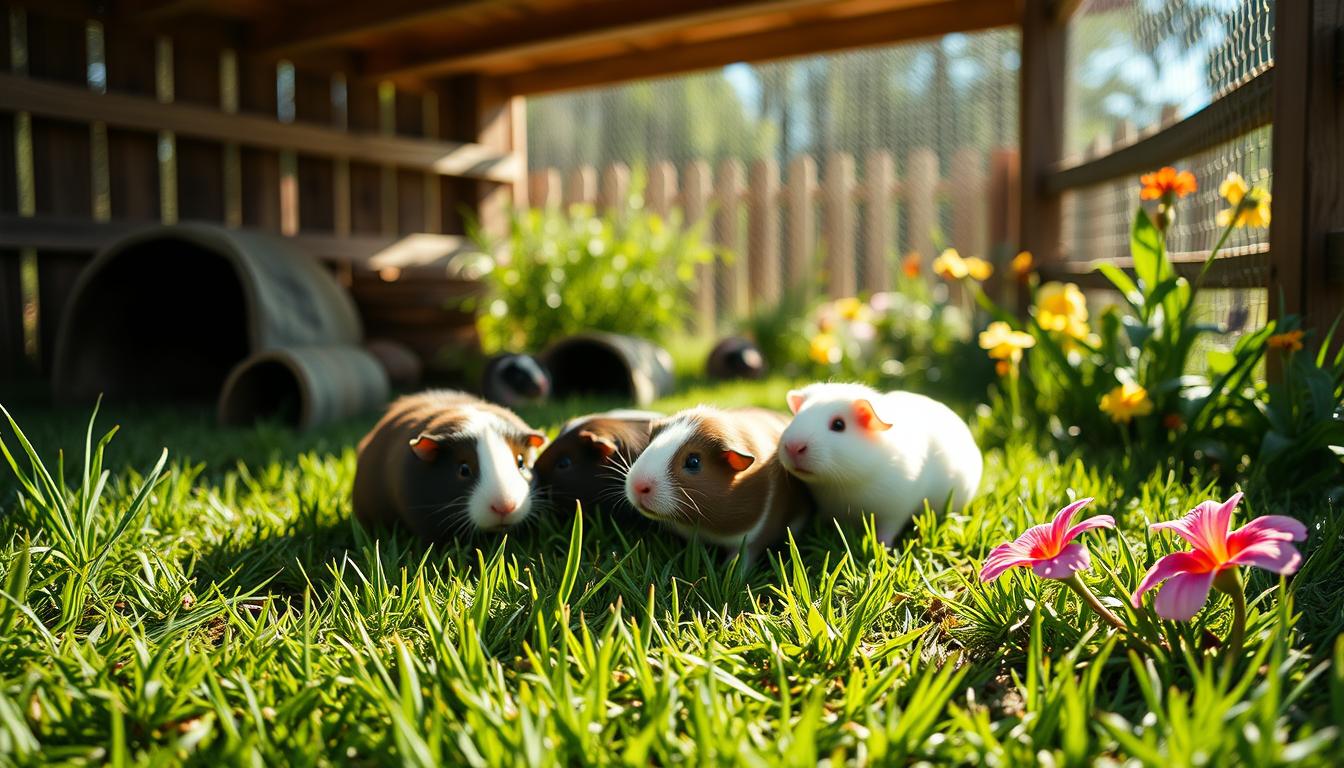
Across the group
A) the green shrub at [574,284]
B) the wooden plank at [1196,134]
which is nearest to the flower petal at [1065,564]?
the wooden plank at [1196,134]

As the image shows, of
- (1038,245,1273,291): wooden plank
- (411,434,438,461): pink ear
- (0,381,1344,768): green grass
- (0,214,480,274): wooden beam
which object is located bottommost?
(0,381,1344,768): green grass

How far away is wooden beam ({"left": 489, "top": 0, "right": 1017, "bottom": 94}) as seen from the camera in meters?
5.16

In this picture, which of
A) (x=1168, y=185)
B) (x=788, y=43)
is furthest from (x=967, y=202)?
(x=1168, y=185)

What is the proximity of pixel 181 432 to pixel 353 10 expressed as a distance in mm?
2780

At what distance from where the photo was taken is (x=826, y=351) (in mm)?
5113

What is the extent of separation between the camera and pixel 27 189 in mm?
4879

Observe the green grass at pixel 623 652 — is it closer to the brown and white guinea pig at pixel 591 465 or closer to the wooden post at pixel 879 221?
the brown and white guinea pig at pixel 591 465

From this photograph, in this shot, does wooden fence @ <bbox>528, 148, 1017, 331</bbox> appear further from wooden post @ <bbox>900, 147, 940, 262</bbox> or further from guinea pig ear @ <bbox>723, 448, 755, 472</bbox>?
guinea pig ear @ <bbox>723, 448, 755, 472</bbox>

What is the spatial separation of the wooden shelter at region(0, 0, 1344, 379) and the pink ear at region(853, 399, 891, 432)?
6.26 feet

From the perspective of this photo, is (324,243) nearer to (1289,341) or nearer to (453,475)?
(453,475)

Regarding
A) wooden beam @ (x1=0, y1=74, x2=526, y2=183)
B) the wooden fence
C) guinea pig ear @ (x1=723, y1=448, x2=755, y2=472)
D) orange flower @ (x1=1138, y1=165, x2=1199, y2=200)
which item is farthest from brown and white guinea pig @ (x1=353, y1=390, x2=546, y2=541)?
the wooden fence

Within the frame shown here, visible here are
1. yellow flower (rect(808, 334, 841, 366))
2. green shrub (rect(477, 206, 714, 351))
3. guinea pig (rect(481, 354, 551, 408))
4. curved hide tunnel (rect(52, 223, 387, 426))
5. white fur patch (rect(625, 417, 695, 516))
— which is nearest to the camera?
white fur patch (rect(625, 417, 695, 516))

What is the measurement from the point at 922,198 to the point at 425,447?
6.29 metres

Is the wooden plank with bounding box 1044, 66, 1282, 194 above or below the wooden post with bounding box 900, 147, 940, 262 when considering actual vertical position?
below
